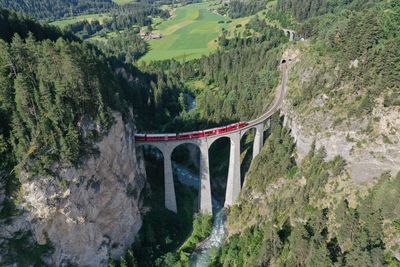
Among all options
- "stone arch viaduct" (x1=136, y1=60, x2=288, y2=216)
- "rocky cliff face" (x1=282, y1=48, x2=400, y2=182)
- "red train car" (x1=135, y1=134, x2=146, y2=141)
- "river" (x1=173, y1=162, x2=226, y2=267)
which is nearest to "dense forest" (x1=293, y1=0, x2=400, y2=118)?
"rocky cliff face" (x1=282, y1=48, x2=400, y2=182)

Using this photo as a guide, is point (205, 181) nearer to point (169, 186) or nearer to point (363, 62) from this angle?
point (169, 186)

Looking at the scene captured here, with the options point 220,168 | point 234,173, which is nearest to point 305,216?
point 234,173

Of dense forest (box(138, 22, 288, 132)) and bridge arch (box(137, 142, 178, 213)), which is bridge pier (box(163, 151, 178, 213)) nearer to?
bridge arch (box(137, 142, 178, 213))

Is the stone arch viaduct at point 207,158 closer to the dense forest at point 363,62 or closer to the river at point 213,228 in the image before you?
the river at point 213,228

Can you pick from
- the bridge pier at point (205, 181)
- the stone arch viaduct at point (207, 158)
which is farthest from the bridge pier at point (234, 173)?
→ the bridge pier at point (205, 181)

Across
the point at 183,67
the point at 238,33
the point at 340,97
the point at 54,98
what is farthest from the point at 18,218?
the point at 238,33

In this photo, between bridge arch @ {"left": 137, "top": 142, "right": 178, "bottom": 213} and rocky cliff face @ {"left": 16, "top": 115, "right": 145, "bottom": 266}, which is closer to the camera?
rocky cliff face @ {"left": 16, "top": 115, "right": 145, "bottom": 266}

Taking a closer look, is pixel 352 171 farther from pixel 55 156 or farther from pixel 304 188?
pixel 55 156
